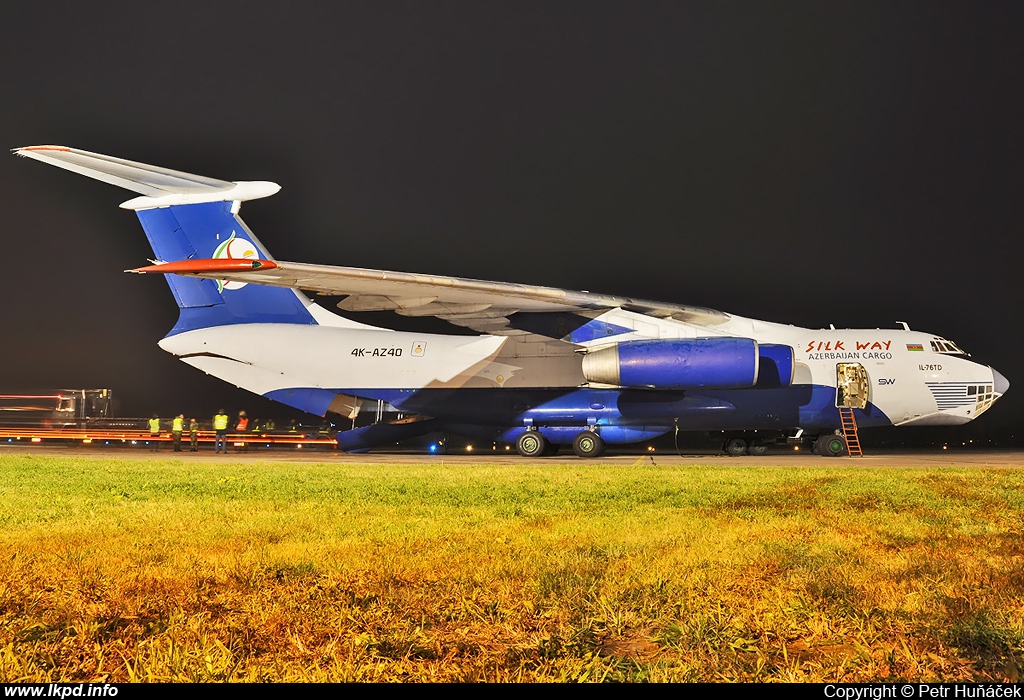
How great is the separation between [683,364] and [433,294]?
434 centimetres

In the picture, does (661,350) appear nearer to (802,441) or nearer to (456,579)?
(802,441)

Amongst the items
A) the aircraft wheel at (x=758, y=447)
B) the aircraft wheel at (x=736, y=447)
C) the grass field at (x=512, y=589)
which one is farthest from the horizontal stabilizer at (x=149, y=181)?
the aircraft wheel at (x=758, y=447)

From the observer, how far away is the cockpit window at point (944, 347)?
561 inches

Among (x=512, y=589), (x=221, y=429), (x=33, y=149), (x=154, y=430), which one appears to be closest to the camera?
(x=512, y=589)

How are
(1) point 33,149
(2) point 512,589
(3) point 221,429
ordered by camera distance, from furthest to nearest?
(3) point 221,429
(1) point 33,149
(2) point 512,589

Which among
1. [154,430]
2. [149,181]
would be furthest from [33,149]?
[154,430]

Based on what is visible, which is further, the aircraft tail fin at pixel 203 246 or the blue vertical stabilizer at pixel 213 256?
the blue vertical stabilizer at pixel 213 256

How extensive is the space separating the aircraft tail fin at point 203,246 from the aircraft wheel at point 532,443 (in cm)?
514

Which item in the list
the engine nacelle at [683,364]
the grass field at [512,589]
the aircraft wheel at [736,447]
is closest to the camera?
the grass field at [512,589]

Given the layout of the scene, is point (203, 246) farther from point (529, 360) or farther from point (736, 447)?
point (736, 447)

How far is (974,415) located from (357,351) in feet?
37.6

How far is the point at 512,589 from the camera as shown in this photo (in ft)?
12.2

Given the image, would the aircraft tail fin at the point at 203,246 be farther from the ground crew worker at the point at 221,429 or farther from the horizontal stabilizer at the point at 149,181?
the ground crew worker at the point at 221,429

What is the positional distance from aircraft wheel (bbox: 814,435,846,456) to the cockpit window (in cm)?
232
